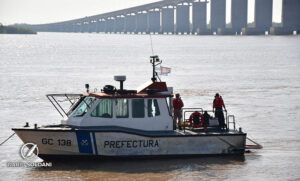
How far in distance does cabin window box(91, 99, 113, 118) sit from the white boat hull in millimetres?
708

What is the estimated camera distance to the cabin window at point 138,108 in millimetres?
21609

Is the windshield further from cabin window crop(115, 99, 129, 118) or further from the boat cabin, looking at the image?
cabin window crop(115, 99, 129, 118)

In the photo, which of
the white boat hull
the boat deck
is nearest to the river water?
the white boat hull

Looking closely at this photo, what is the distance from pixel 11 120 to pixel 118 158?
11111mm

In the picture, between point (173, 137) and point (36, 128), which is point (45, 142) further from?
point (173, 137)

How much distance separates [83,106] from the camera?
2166 cm

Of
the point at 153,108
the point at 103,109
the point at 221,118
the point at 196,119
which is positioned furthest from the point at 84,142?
the point at 221,118

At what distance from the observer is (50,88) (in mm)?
48688

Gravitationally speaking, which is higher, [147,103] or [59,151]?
[147,103]

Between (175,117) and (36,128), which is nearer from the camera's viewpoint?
(36,128)

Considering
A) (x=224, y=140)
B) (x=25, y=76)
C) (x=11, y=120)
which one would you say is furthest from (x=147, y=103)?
(x=25, y=76)

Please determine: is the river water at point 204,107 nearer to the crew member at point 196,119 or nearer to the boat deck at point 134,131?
the boat deck at point 134,131

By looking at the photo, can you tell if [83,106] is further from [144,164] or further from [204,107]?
[204,107]

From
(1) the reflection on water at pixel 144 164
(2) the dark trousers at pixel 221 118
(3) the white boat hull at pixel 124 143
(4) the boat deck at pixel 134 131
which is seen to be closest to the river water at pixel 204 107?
(1) the reflection on water at pixel 144 164
